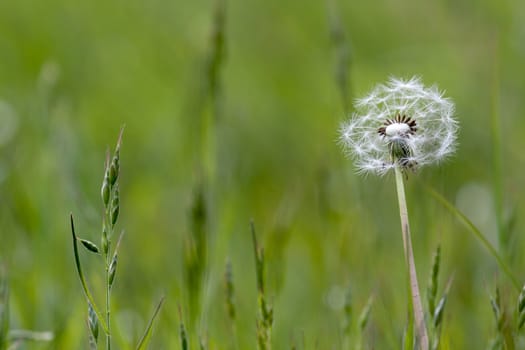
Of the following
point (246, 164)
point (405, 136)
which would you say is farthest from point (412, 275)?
point (246, 164)

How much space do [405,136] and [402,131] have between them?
0.01 m

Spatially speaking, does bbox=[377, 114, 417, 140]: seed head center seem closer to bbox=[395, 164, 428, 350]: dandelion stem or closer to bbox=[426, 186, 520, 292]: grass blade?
bbox=[395, 164, 428, 350]: dandelion stem

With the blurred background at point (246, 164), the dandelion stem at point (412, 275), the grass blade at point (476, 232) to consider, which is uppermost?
the blurred background at point (246, 164)

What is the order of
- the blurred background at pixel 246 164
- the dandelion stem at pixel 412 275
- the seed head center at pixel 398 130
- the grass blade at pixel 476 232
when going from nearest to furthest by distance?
1. the dandelion stem at pixel 412 275
2. the seed head center at pixel 398 130
3. the grass blade at pixel 476 232
4. the blurred background at pixel 246 164

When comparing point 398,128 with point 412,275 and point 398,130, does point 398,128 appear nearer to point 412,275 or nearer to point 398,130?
point 398,130

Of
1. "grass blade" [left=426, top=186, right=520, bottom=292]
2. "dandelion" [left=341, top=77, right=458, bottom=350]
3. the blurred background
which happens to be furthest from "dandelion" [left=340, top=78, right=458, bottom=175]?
the blurred background

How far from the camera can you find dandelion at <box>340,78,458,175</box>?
5.47 ft

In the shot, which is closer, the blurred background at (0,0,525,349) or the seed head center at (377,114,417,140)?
the seed head center at (377,114,417,140)

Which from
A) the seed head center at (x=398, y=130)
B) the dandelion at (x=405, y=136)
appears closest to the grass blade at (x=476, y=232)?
the dandelion at (x=405, y=136)

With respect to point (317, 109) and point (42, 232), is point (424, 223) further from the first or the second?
point (317, 109)

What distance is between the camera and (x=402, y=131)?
1.66 metres

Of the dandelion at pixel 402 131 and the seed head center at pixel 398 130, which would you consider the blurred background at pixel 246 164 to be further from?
the seed head center at pixel 398 130

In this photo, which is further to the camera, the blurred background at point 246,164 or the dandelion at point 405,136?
the blurred background at point 246,164

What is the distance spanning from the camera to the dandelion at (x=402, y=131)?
65.6 inches
